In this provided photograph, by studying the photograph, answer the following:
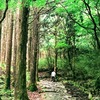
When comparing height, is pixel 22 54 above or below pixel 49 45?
below

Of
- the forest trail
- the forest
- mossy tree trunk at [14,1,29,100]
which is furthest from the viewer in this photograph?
the forest trail

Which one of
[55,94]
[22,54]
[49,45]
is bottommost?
[55,94]

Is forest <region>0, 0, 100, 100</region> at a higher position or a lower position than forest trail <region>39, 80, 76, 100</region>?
higher

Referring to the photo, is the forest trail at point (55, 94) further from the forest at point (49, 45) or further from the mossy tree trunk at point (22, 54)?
the mossy tree trunk at point (22, 54)

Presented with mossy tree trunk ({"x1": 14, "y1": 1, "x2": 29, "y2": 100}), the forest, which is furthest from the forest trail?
mossy tree trunk ({"x1": 14, "y1": 1, "x2": 29, "y2": 100})

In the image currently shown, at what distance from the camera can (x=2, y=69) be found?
98.5 ft

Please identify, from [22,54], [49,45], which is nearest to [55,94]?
[22,54]

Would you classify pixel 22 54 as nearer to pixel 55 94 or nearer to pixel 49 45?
pixel 55 94

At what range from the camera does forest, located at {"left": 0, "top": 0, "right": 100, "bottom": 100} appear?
14672 millimetres

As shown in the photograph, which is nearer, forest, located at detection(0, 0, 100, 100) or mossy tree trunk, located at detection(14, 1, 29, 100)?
mossy tree trunk, located at detection(14, 1, 29, 100)

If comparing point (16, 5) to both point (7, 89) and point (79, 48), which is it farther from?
point (79, 48)

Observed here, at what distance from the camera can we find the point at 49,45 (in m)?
45.2

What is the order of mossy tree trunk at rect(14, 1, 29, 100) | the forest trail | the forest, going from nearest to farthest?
mossy tree trunk at rect(14, 1, 29, 100) → the forest → the forest trail

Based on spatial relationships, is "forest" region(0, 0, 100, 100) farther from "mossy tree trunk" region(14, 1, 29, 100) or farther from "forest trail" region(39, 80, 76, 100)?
"forest trail" region(39, 80, 76, 100)
